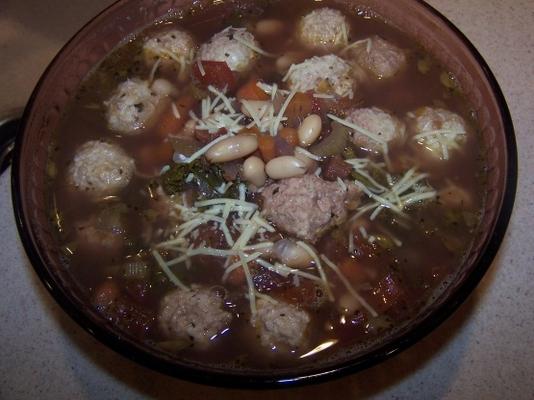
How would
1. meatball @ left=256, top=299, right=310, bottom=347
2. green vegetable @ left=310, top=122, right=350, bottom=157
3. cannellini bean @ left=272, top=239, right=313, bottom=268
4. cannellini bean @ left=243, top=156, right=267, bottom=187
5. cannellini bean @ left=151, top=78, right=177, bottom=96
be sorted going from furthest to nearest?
cannellini bean @ left=151, top=78, right=177, bottom=96 < green vegetable @ left=310, top=122, right=350, bottom=157 < cannellini bean @ left=243, top=156, right=267, bottom=187 < cannellini bean @ left=272, top=239, right=313, bottom=268 < meatball @ left=256, top=299, right=310, bottom=347

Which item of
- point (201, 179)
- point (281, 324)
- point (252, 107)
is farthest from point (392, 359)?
point (252, 107)

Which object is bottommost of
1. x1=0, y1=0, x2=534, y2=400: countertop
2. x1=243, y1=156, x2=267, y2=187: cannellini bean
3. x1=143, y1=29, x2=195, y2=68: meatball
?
x1=0, y1=0, x2=534, y2=400: countertop

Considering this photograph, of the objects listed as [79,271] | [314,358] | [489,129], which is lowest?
[314,358]

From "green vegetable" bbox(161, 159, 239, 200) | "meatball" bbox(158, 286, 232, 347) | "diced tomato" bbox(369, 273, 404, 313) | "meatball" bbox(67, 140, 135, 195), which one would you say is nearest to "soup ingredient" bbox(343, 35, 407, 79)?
"green vegetable" bbox(161, 159, 239, 200)

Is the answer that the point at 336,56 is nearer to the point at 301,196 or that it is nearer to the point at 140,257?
the point at 301,196

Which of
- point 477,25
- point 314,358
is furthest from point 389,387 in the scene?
point 477,25

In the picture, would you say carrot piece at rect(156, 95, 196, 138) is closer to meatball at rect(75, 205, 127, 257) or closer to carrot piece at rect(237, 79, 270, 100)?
carrot piece at rect(237, 79, 270, 100)

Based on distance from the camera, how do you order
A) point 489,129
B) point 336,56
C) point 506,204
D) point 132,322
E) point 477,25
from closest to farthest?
point 506,204, point 132,322, point 489,129, point 336,56, point 477,25

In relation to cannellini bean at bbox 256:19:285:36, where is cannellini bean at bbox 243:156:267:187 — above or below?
below
